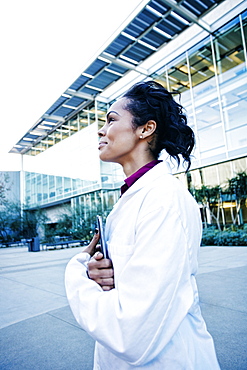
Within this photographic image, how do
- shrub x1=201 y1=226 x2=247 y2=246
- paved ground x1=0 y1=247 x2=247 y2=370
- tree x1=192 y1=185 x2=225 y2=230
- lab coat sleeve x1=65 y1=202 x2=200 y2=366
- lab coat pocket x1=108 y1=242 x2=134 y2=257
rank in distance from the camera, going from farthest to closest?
1. tree x1=192 y1=185 x2=225 y2=230
2. shrub x1=201 y1=226 x2=247 y2=246
3. paved ground x1=0 y1=247 x2=247 y2=370
4. lab coat pocket x1=108 y1=242 x2=134 y2=257
5. lab coat sleeve x1=65 y1=202 x2=200 y2=366

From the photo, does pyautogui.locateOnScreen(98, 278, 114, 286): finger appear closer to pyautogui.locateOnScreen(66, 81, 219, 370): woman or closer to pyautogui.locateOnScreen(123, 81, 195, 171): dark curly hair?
pyautogui.locateOnScreen(66, 81, 219, 370): woman

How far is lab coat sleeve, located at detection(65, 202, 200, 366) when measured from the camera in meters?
0.73

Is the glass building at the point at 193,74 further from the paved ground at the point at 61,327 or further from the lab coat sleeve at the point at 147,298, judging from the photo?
the lab coat sleeve at the point at 147,298

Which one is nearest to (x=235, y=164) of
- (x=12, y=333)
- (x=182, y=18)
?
(x=182, y=18)

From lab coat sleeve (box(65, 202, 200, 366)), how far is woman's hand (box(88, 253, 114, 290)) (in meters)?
0.10

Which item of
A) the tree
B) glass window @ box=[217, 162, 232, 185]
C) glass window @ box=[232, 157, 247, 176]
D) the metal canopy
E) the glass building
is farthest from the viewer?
glass window @ box=[217, 162, 232, 185]

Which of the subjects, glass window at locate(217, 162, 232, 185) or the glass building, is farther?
glass window at locate(217, 162, 232, 185)

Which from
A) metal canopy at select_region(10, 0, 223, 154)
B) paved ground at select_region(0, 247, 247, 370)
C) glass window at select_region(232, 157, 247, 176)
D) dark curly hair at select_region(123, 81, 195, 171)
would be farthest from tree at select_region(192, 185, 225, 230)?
dark curly hair at select_region(123, 81, 195, 171)

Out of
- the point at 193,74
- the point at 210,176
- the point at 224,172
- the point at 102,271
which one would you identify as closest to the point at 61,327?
the point at 102,271

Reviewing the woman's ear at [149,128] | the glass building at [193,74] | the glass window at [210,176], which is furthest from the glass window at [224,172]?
the woman's ear at [149,128]

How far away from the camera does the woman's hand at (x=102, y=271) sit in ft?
3.05

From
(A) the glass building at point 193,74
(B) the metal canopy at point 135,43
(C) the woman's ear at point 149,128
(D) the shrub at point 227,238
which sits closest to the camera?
(C) the woman's ear at point 149,128

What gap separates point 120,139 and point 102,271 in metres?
0.63

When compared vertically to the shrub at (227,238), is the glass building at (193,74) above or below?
above
